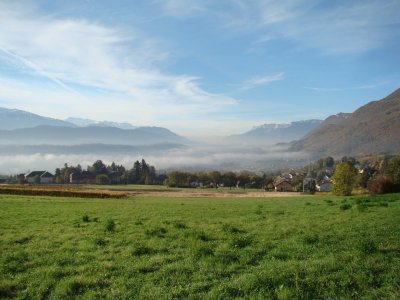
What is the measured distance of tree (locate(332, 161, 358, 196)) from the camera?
87.8 m

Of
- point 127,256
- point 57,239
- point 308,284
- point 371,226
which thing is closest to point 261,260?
point 308,284

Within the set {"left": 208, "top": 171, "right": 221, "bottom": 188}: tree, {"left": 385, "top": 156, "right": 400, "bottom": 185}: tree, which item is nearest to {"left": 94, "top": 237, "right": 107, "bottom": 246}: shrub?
{"left": 385, "top": 156, "right": 400, "bottom": 185}: tree

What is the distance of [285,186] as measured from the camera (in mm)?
167250

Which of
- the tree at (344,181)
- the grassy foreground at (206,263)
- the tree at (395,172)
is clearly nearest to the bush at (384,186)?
the tree at (395,172)

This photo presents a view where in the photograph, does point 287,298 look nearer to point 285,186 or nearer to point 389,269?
point 389,269

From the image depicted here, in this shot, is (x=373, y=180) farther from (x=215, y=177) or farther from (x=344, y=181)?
(x=215, y=177)

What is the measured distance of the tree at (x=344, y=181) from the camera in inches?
3455

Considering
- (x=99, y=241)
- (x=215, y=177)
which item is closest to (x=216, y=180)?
(x=215, y=177)

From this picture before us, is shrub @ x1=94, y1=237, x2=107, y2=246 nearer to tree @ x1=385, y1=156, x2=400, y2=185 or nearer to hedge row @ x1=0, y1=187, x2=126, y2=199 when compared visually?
hedge row @ x1=0, y1=187, x2=126, y2=199

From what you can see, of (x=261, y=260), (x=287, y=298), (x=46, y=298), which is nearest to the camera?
(x=287, y=298)

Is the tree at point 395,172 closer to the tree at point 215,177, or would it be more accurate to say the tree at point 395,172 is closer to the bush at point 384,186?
the bush at point 384,186

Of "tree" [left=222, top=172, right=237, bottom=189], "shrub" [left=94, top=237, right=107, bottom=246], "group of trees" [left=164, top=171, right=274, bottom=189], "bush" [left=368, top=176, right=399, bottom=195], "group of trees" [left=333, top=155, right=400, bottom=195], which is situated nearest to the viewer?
"shrub" [left=94, top=237, right=107, bottom=246]

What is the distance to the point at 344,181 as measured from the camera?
88.4 metres

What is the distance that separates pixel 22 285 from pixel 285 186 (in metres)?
163
